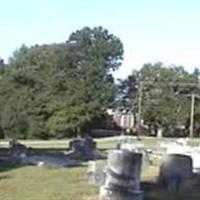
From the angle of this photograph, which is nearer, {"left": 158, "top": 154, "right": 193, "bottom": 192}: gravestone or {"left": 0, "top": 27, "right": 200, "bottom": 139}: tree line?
{"left": 158, "top": 154, "right": 193, "bottom": 192}: gravestone

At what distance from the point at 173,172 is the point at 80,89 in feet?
258

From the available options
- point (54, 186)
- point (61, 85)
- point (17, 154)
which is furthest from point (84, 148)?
point (61, 85)

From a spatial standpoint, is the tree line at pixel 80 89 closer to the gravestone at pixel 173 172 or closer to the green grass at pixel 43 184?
the green grass at pixel 43 184

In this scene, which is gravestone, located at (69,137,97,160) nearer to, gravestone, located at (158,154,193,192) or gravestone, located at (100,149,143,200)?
gravestone, located at (158,154,193,192)

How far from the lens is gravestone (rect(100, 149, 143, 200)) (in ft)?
50.3

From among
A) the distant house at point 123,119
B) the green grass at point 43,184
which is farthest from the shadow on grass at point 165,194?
the distant house at point 123,119

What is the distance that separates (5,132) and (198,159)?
56.5 meters

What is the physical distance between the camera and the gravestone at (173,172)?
2080 centimetres

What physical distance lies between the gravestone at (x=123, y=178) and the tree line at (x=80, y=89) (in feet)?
229

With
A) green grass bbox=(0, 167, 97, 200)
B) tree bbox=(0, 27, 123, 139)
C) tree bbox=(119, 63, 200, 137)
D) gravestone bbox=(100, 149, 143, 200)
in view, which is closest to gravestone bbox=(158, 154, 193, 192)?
green grass bbox=(0, 167, 97, 200)

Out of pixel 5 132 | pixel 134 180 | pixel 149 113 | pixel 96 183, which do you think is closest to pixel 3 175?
pixel 96 183

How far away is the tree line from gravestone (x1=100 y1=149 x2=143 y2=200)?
69805 millimetres

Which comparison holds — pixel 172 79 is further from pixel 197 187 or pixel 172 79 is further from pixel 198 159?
pixel 197 187

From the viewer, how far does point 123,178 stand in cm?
1546
